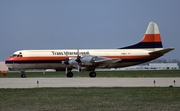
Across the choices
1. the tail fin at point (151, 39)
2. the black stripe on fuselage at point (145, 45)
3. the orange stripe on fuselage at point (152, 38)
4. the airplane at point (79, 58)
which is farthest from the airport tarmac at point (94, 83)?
the orange stripe on fuselage at point (152, 38)

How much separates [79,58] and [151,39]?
12.4 meters

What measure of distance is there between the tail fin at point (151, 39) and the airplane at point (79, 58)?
3.91ft

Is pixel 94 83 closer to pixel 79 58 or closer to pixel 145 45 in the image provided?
pixel 79 58

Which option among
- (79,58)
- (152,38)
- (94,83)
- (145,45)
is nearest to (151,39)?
(152,38)

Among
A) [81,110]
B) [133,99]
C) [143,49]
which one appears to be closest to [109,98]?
[133,99]

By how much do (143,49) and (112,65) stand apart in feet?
17.8

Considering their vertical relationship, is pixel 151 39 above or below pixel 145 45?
above

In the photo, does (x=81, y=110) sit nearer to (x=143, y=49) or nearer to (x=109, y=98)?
(x=109, y=98)

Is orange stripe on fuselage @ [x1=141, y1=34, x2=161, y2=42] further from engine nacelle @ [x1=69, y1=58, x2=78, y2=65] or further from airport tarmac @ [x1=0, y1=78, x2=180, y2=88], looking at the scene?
airport tarmac @ [x1=0, y1=78, x2=180, y2=88]

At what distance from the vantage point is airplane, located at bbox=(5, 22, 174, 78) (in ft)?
167

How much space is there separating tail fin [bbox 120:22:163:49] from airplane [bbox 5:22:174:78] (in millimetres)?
1192

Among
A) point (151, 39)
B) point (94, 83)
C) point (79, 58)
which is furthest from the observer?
point (151, 39)

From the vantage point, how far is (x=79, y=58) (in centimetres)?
5038

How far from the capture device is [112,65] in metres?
53.2
